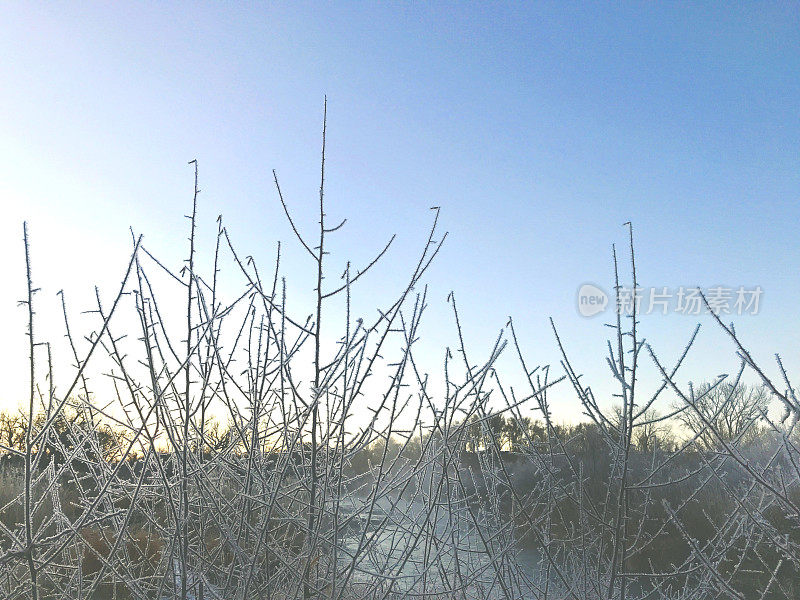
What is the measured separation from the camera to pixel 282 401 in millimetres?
1976

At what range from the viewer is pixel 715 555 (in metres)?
2.09

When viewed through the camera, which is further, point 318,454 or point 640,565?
point 640,565

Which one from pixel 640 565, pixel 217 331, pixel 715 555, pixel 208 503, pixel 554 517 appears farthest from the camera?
pixel 554 517

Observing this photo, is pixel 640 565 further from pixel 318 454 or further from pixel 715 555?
pixel 318 454

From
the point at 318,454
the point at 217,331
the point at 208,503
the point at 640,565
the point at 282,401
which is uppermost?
the point at 217,331

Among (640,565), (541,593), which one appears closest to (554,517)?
(640,565)

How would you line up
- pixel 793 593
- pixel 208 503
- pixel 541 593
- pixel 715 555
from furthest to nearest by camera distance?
pixel 793 593 < pixel 541 593 < pixel 715 555 < pixel 208 503

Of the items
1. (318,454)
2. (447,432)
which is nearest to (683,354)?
(447,432)

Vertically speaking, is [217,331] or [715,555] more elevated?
[217,331]

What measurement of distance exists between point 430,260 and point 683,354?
35.0 inches

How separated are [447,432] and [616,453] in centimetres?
60

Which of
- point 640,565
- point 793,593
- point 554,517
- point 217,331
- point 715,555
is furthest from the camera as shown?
point 554,517

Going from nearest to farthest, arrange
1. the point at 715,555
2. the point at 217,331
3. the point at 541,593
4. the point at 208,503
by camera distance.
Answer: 1. the point at 208,503
2. the point at 217,331
3. the point at 715,555
4. the point at 541,593

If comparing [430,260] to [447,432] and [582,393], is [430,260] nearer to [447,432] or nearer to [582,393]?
[447,432]
